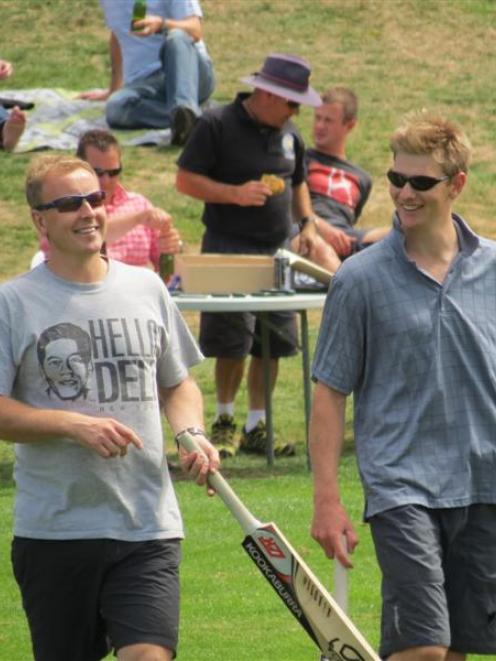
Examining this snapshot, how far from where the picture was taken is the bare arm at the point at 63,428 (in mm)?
5191

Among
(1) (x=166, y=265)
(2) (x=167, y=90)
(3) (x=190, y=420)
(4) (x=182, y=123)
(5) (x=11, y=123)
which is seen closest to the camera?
(3) (x=190, y=420)

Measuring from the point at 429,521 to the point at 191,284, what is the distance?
5378mm

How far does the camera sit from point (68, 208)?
18.2 feet

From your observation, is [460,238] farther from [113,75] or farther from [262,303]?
[113,75]

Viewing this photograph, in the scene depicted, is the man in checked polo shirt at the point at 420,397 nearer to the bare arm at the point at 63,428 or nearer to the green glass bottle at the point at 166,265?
the bare arm at the point at 63,428

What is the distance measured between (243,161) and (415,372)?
5770 millimetres

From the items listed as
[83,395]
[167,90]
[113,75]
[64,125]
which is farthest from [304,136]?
[83,395]

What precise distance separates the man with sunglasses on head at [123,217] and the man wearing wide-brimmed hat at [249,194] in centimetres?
64

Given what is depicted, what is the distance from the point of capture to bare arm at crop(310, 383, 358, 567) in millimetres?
5461

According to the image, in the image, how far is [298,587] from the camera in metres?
5.43

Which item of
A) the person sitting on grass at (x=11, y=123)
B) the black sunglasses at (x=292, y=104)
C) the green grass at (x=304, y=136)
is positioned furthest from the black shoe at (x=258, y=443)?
the person sitting on grass at (x=11, y=123)

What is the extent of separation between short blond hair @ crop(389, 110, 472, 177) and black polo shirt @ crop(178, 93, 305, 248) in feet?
17.9

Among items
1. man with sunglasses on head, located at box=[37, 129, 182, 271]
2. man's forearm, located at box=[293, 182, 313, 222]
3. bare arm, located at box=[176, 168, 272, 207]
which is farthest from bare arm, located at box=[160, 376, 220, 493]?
man's forearm, located at box=[293, 182, 313, 222]

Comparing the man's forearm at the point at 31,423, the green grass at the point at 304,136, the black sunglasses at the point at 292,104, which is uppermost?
the man's forearm at the point at 31,423
